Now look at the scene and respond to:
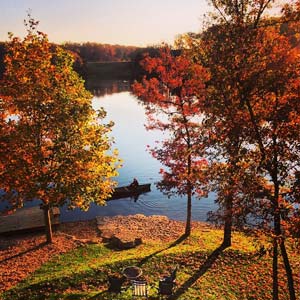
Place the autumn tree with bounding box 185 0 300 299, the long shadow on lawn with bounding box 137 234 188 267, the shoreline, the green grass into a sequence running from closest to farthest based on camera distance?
the autumn tree with bounding box 185 0 300 299, the green grass, the long shadow on lawn with bounding box 137 234 188 267, the shoreline

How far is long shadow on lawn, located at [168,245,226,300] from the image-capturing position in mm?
14425

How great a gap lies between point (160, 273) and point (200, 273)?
1.97 metres

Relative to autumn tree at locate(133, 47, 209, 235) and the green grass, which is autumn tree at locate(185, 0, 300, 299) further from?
autumn tree at locate(133, 47, 209, 235)

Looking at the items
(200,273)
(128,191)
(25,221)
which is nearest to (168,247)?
(200,273)

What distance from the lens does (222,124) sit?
1226cm

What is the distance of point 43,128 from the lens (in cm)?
1875

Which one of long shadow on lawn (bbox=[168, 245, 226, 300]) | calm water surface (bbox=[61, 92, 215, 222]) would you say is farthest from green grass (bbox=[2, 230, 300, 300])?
calm water surface (bbox=[61, 92, 215, 222])

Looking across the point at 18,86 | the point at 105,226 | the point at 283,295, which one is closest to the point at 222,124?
the point at 283,295

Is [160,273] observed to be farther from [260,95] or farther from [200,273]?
[260,95]

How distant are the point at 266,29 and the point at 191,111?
10143 mm

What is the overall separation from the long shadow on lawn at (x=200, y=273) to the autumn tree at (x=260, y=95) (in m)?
4.59

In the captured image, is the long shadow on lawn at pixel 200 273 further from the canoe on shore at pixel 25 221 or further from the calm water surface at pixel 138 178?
the canoe on shore at pixel 25 221

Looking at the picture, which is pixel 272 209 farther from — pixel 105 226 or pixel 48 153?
pixel 105 226

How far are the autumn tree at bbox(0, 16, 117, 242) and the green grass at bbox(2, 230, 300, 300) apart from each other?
367 cm
